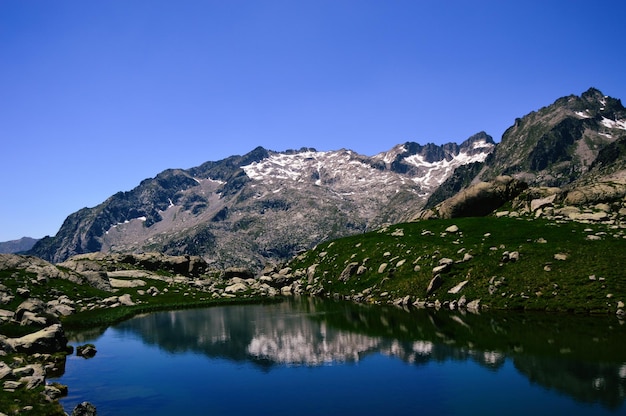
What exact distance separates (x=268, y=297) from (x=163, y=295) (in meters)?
27.6

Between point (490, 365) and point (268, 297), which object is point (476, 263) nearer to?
point (490, 365)

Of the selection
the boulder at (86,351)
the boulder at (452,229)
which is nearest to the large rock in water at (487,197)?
the boulder at (452,229)

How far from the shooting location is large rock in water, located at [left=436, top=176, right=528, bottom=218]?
119438mm

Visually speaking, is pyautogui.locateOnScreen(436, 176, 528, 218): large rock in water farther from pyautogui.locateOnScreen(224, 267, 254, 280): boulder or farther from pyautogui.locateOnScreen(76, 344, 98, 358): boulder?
pyautogui.locateOnScreen(76, 344, 98, 358): boulder

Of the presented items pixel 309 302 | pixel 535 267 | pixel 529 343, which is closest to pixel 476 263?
pixel 535 267

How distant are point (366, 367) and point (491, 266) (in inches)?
1673

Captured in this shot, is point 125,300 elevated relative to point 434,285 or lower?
lower

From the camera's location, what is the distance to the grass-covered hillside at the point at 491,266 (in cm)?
6536

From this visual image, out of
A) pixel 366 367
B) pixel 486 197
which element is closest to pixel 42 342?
pixel 366 367

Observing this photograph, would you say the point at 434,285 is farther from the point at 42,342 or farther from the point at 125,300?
the point at 125,300

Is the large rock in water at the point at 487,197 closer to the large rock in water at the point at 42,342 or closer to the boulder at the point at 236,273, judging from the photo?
the boulder at the point at 236,273

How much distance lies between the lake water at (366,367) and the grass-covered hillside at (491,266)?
6042mm

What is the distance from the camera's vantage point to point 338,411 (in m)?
33.0

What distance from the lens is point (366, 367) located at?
45.5 m
